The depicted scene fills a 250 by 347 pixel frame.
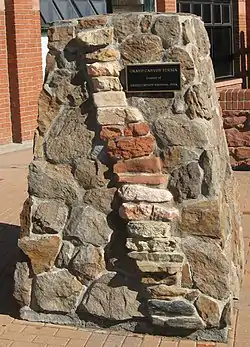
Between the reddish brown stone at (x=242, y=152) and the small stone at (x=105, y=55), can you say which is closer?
the small stone at (x=105, y=55)

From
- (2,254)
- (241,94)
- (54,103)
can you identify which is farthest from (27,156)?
(54,103)

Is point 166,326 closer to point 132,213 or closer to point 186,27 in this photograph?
point 132,213

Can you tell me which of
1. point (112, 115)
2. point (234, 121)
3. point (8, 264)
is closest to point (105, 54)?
point (112, 115)

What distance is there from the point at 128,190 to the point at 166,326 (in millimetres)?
936

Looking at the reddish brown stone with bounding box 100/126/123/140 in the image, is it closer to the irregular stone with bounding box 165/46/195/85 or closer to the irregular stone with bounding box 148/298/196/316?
the irregular stone with bounding box 165/46/195/85

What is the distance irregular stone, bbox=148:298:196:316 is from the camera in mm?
4535

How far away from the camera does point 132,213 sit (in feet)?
15.0

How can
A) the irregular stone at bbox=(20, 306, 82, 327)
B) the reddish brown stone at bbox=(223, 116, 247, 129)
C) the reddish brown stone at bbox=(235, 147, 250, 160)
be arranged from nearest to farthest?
the irregular stone at bbox=(20, 306, 82, 327)
the reddish brown stone at bbox=(223, 116, 247, 129)
the reddish brown stone at bbox=(235, 147, 250, 160)

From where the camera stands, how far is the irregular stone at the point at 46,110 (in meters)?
4.78

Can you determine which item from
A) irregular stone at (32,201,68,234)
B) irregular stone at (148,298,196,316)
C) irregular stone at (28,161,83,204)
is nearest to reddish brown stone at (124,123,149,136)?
irregular stone at (28,161,83,204)

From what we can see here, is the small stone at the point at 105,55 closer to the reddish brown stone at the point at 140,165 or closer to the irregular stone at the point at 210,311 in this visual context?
the reddish brown stone at the point at 140,165

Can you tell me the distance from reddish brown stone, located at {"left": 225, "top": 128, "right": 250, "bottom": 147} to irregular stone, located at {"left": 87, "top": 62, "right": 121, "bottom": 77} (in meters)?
5.56

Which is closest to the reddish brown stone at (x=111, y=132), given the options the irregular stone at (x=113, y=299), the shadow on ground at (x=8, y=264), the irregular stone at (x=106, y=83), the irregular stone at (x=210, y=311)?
the irregular stone at (x=106, y=83)

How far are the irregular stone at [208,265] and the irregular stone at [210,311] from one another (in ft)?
0.14
